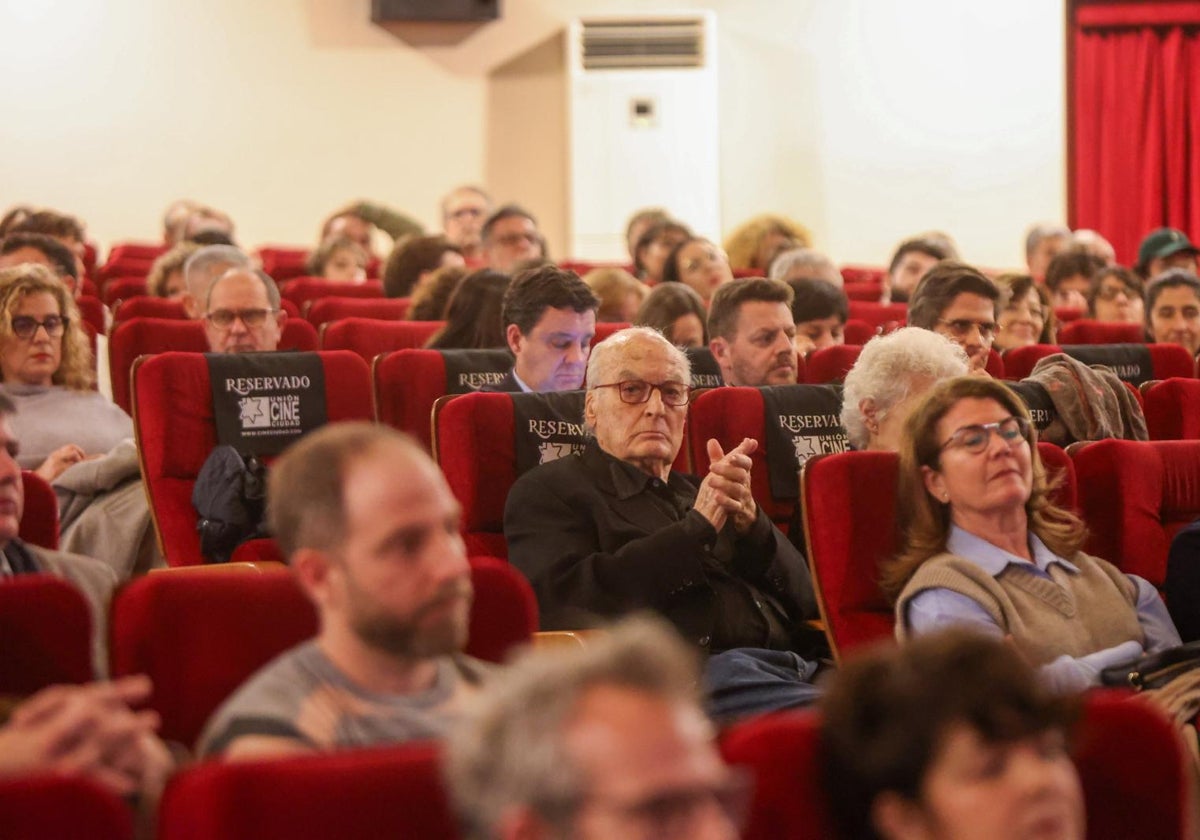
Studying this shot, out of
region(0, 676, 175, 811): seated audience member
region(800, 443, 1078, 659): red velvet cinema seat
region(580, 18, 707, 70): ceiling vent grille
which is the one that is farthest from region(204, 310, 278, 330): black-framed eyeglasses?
region(580, 18, 707, 70): ceiling vent grille

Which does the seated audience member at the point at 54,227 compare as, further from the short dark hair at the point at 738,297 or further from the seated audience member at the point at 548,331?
the short dark hair at the point at 738,297

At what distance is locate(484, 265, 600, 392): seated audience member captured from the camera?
377 cm

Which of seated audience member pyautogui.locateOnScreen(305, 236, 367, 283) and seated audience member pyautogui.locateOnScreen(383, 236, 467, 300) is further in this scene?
seated audience member pyautogui.locateOnScreen(305, 236, 367, 283)

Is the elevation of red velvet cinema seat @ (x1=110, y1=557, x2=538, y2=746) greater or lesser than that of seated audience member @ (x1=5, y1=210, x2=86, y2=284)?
→ lesser

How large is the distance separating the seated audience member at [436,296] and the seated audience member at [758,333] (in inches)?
43.1

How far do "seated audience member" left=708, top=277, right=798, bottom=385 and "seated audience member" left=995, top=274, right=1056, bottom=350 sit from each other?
102cm

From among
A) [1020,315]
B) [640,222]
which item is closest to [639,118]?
[640,222]

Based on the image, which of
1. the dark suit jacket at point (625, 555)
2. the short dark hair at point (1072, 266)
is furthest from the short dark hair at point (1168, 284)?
the dark suit jacket at point (625, 555)

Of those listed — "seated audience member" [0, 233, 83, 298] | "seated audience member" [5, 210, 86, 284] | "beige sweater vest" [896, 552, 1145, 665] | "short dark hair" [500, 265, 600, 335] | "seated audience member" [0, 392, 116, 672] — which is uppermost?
"seated audience member" [5, 210, 86, 284]

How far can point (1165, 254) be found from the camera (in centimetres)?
736

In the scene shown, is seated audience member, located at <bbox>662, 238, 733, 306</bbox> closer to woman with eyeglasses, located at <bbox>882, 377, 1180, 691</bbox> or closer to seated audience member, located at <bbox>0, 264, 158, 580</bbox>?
seated audience member, located at <bbox>0, 264, 158, 580</bbox>

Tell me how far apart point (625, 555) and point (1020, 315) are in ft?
7.91

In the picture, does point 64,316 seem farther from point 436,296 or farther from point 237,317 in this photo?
point 436,296

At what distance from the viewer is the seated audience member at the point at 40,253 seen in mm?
5332
